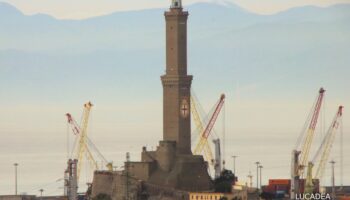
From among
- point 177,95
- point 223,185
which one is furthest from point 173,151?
point 223,185

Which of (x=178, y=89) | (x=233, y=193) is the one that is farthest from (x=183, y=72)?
(x=233, y=193)

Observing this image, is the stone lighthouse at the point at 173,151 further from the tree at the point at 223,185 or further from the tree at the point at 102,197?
the tree at the point at 223,185

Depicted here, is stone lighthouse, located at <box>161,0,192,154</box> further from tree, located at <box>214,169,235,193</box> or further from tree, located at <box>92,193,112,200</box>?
tree, located at <box>92,193,112,200</box>

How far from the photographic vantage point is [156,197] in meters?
187

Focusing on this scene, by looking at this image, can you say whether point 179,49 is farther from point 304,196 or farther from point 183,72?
point 304,196

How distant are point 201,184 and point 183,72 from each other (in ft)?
39.0

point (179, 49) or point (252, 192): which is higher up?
point (179, 49)

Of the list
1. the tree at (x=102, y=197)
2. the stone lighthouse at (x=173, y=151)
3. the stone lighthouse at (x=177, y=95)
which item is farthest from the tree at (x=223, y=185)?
the tree at (x=102, y=197)

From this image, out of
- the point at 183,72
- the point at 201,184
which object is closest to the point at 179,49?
the point at 183,72

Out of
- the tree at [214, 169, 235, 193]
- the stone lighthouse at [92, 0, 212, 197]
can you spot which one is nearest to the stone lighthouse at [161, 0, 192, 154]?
the stone lighthouse at [92, 0, 212, 197]

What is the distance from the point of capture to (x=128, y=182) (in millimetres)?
189375

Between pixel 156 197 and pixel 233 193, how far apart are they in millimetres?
7789

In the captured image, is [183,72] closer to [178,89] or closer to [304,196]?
[178,89]

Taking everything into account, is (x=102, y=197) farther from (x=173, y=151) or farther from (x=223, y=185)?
(x=223, y=185)
